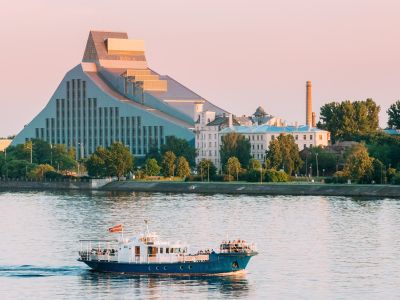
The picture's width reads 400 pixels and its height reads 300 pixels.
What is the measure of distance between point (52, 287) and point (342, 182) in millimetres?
89087

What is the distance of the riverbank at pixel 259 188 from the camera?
142 m

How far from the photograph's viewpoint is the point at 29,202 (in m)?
137

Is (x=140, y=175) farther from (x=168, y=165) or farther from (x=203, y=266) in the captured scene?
(x=203, y=266)

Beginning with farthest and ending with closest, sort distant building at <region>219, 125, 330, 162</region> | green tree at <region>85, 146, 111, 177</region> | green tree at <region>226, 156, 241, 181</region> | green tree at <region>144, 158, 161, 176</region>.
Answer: distant building at <region>219, 125, 330, 162</region>
green tree at <region>144, 158, 161, 176</region>
green tree at <region>85, 146, 111, 177</region>
green tree at <region>226, 156, 241, 181</region>

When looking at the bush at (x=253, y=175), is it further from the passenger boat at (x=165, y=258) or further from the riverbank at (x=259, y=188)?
the passenger boat at (x=165, y=258)

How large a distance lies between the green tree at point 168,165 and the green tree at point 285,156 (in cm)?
1364

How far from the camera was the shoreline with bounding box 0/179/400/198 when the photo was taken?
143 metres

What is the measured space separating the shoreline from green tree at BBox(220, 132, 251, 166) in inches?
627

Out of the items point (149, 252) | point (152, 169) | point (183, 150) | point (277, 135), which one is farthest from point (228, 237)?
point (183, 150)

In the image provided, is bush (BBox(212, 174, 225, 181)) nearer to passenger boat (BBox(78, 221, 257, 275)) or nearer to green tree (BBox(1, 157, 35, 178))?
green tree (BBox(1, 157, 35, 178))

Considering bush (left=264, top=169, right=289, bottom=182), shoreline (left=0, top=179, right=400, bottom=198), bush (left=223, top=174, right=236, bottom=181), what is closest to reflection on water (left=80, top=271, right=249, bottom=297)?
shoreline (left=0, top=179, right=400, bottom=198)

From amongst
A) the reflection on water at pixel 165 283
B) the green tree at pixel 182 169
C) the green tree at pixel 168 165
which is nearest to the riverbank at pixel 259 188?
the green tree at pixel 168 165

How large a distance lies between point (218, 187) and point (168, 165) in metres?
20.9

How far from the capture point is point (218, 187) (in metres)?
160
